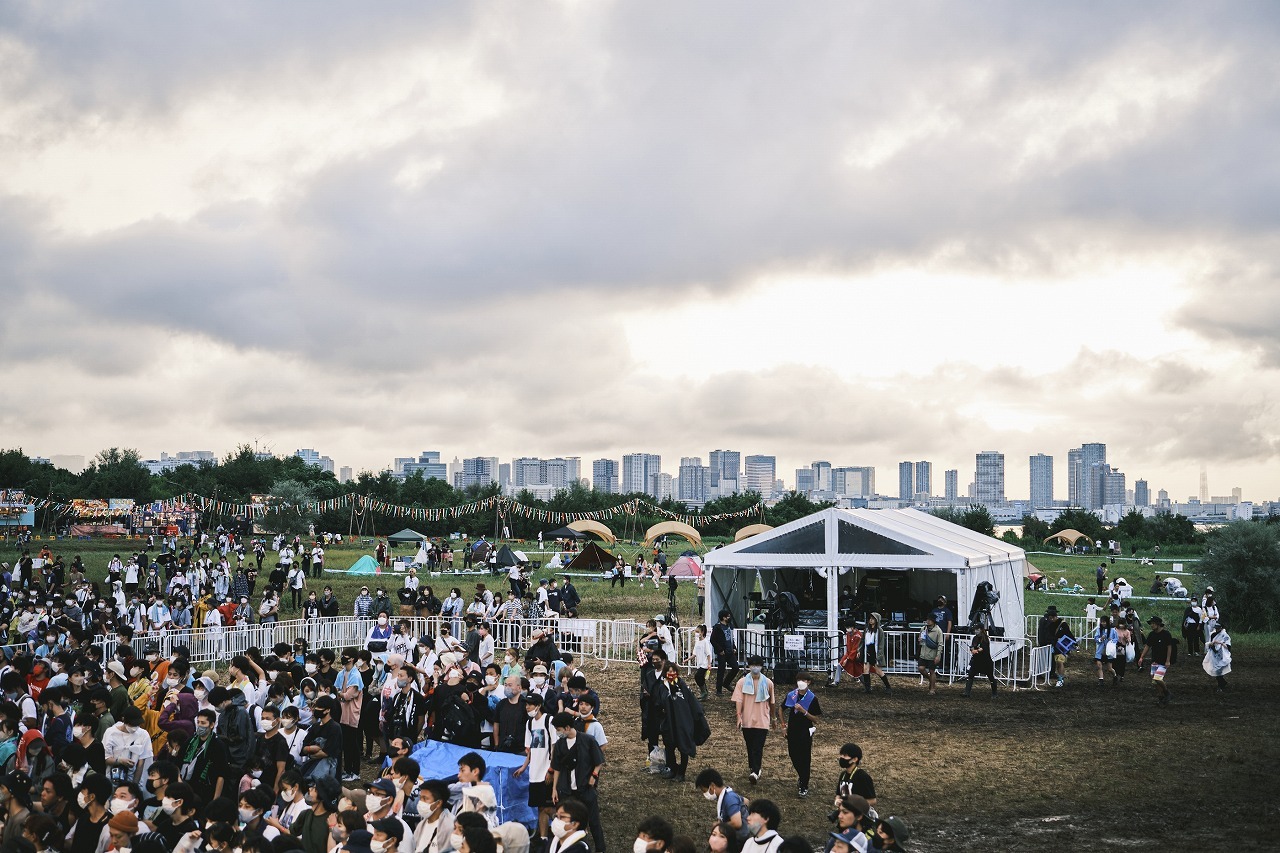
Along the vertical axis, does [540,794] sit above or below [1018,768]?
above

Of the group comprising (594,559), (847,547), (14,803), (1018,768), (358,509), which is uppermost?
(358,509)

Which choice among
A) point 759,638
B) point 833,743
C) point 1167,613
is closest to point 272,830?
point 833,743

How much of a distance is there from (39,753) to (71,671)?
2.38m

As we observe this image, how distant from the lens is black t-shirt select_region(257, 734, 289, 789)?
944 cm

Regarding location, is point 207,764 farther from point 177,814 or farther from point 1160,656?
point 1160,656

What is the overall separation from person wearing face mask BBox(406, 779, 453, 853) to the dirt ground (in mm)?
3416

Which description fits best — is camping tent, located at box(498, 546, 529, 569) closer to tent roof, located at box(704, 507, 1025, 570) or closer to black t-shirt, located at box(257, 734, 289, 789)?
tent roof, located at box(704, 507, 1025, 570)

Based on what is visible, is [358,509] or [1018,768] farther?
[358,509]

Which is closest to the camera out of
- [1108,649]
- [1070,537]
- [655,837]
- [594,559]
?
[655,837]

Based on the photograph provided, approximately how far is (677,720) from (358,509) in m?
68.7

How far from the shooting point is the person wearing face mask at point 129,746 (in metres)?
9.22

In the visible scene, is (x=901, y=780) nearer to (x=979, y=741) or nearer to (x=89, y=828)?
(x=979, y=741)


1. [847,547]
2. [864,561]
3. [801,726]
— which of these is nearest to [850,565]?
[864,561]

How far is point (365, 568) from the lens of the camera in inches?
1699
